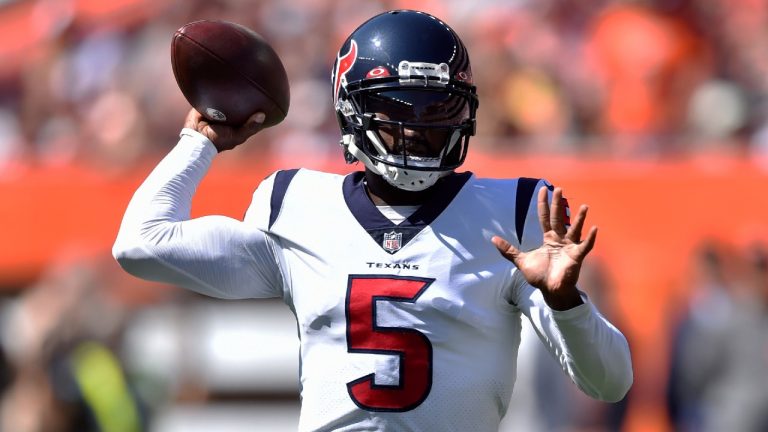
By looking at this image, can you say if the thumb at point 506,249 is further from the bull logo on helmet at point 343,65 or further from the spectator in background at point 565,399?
the spectator in background at point 565,399

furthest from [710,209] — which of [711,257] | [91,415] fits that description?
[91,415]

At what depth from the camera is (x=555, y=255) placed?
2.60 m

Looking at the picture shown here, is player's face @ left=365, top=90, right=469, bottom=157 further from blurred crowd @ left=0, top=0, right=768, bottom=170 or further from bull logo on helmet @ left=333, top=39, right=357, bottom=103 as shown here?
blurred crowd @ left=0, top=0, right=768, bottom=170

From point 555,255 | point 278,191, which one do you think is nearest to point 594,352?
point 555,255

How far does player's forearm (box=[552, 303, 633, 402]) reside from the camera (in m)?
2.62

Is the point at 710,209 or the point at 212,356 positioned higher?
the point at 710,209

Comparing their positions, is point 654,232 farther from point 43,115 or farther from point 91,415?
point 43,115

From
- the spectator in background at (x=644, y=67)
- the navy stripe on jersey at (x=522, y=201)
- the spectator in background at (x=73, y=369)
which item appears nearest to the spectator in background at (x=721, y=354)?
the spectator in background at (x=644, y=67)

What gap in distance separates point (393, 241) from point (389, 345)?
0.74ft

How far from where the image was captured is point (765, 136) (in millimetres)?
6613

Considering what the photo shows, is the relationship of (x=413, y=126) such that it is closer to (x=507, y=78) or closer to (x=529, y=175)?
(x=529, y=175)

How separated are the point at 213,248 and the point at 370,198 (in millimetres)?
360

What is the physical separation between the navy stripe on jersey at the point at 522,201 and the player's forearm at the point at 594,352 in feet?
0.84

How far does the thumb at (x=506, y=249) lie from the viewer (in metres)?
2.61
